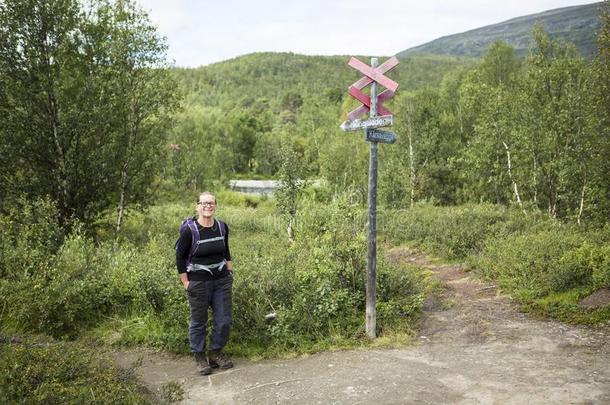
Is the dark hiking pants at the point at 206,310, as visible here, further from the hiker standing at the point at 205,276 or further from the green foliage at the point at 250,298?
the green foliage at the point at 250,298

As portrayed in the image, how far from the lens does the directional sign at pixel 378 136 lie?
686cm

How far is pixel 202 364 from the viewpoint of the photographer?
6.20 metres

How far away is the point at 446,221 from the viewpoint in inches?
672

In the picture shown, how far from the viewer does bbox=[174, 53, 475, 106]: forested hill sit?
140 metres

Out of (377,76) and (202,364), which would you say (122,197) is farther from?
(377,76)

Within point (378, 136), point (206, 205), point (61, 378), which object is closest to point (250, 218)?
point (378, 136)

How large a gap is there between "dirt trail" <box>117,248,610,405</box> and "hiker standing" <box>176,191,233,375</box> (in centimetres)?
35

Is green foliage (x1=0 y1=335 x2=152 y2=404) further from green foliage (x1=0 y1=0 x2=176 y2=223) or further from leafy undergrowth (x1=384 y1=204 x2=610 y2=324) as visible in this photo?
green foliage (x1=0 y1=0 x2=176 y2=223)

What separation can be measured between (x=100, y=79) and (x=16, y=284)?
10.8 metres

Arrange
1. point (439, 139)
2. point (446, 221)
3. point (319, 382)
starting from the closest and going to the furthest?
point (319, 382) < point (446, 221) < point (439, 139)

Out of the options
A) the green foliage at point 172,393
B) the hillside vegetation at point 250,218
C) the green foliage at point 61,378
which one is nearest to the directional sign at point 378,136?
the hillside vegetation at point 250,218

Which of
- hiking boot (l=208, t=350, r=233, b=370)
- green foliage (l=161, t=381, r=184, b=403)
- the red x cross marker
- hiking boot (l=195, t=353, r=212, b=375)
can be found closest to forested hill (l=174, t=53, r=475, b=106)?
the red x cross marker

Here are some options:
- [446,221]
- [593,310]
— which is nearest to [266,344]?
[593,310]

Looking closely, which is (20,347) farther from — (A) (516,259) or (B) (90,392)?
(A) (516,259)
